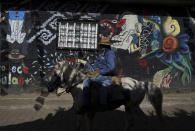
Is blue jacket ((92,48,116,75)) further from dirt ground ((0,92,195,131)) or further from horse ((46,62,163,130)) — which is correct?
dirt ground ((0,92,195,131))

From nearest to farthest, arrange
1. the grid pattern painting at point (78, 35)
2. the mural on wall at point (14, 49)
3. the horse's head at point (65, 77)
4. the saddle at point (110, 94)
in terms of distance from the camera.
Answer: the saddle at point (110, 94), the horse's head at point (65, 77), the mural on wall at point (14, 49), the grid pattern painting at point (78, 35)

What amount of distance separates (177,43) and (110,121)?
624cm

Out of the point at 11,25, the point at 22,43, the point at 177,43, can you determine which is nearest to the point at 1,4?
the point at 11,25

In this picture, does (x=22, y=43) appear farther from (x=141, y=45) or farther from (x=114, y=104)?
(x=114, y=104)

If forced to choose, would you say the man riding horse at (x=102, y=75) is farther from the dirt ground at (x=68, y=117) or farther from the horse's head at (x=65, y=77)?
the dirt ground at (x=68, y=117)

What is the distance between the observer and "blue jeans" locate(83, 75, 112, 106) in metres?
4.95

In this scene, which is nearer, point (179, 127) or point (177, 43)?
point (179, 127)

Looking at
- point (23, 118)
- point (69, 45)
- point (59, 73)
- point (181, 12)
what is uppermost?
point (181, 12)

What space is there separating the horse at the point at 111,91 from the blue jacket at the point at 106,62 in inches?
12.4

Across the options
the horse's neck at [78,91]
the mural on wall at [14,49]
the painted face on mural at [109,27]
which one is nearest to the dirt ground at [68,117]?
the horse's neck at [78,91]

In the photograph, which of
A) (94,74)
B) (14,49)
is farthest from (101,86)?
(14,49)

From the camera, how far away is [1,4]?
10.4 m

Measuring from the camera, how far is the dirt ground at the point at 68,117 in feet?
19.5

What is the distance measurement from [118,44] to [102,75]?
18.9 ft
